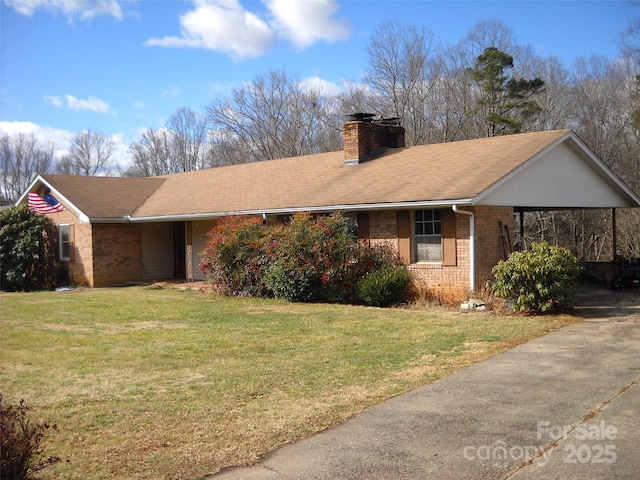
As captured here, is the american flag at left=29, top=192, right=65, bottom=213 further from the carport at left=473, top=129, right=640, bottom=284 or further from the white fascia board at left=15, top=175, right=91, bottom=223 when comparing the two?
the carport at left=473, top=129, right=640, bottom=284

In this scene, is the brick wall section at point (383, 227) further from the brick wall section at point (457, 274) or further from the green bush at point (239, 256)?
the green bush at point (239, 256)

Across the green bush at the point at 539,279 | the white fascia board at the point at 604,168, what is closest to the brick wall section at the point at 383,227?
Result: the green bush at the point at 539,279

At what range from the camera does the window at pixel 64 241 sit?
24875 mm

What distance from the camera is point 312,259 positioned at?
55.6ft

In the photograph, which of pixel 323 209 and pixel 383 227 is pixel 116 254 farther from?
pixel 383 227

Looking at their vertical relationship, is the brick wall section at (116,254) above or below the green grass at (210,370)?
above

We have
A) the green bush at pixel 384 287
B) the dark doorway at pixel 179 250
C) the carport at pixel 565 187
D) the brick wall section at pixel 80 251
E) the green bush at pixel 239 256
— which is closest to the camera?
the green bush at pixel 384 287

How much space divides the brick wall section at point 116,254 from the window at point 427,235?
12289 mm

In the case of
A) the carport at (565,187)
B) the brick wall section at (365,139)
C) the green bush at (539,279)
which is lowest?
the green bush at (539,279)

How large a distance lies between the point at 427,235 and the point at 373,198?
1700mm

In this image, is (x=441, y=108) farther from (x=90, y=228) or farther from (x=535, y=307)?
(x=535, y=307)

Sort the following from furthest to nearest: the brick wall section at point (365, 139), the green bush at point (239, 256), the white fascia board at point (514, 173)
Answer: the brick wall section at point (365, 139) → the green bush at point (239, 256) → the white fascia board at point (514, 173)

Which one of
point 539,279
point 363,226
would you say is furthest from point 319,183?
point 539,279

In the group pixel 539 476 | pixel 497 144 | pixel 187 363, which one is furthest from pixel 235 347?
pixel 497 144
